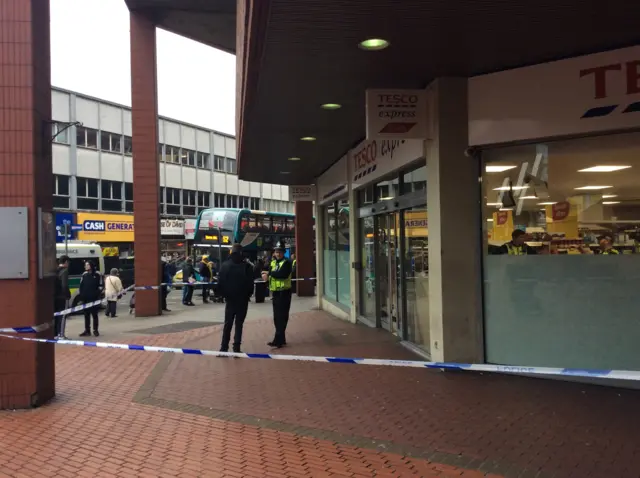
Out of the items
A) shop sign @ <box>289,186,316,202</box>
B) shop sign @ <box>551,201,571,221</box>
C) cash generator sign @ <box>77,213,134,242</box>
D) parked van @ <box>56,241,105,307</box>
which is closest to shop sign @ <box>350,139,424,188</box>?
shop sign @ <box>551,201,571,221</box>

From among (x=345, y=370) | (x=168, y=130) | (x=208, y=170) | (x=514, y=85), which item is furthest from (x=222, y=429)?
(x=208, y=170)

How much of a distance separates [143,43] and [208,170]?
34781 mm

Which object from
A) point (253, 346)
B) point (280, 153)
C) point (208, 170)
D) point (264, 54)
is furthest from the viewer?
point (208, 170)

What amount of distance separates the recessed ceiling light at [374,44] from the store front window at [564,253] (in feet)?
7.40

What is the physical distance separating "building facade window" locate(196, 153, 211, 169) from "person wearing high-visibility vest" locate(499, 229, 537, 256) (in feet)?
146

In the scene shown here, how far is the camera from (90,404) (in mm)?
6383

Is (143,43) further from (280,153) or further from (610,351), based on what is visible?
(610,351)

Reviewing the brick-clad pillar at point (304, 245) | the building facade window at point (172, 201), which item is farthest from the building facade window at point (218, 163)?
the brick-clad pillar at point (304, 245)

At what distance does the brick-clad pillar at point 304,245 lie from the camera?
66.2ft

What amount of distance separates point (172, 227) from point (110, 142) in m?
8.06

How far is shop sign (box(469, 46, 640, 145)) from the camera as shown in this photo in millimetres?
6098

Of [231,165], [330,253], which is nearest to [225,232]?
[330,253]

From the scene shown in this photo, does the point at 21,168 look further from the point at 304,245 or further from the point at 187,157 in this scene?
the point at 187,157

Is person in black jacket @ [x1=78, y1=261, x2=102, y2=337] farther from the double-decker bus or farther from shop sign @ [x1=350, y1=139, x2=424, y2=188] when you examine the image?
the double-decker bus
